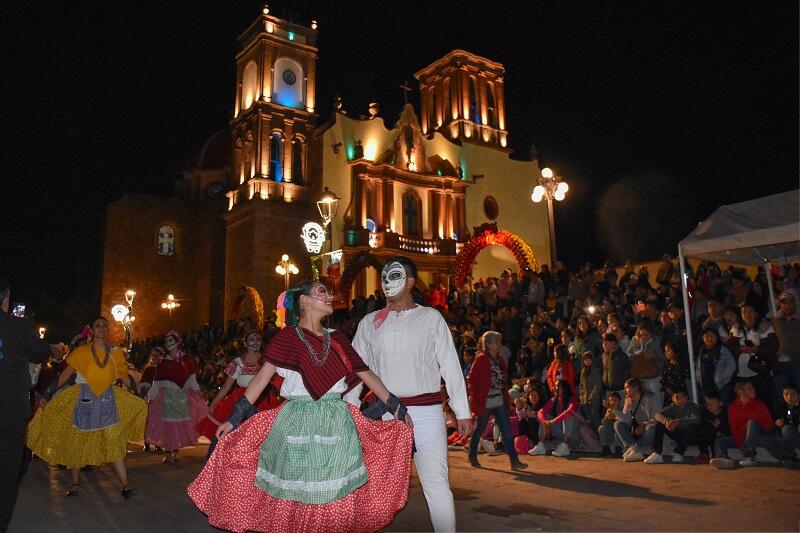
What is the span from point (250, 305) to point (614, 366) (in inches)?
1015

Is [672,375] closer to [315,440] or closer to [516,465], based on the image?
[516,465]

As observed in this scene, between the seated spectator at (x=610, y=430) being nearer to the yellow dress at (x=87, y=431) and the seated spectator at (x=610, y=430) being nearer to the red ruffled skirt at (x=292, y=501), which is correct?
the red ruffled skirt at (x=292, y=501)

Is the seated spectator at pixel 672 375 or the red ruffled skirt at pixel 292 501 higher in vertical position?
the seated spectator at pixel 672 375

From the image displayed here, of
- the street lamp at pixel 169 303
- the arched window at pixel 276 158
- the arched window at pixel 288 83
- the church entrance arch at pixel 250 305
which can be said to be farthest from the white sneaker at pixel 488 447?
the street lamp at pixel 169 303

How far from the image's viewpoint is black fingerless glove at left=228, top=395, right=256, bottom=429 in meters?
4.21

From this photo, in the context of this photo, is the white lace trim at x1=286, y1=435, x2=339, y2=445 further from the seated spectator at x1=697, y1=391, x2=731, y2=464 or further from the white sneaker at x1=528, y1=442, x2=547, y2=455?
the white sneaker at x1=528, y1=442, x2=547, y2=455

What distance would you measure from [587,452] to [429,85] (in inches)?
1400

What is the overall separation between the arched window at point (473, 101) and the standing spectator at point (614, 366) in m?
31.7

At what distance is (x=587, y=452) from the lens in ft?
34.0

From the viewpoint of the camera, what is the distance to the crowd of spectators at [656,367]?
8.85m

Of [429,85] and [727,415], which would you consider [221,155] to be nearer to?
[429,85]

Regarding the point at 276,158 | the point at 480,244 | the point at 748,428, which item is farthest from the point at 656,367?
the point at 276,158

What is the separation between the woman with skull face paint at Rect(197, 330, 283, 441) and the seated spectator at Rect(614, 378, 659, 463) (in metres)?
5.37

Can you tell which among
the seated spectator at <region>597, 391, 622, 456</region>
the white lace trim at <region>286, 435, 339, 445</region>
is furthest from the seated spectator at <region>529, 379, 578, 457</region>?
the white lace trim at <region>286, 435, 339, 445</region>
